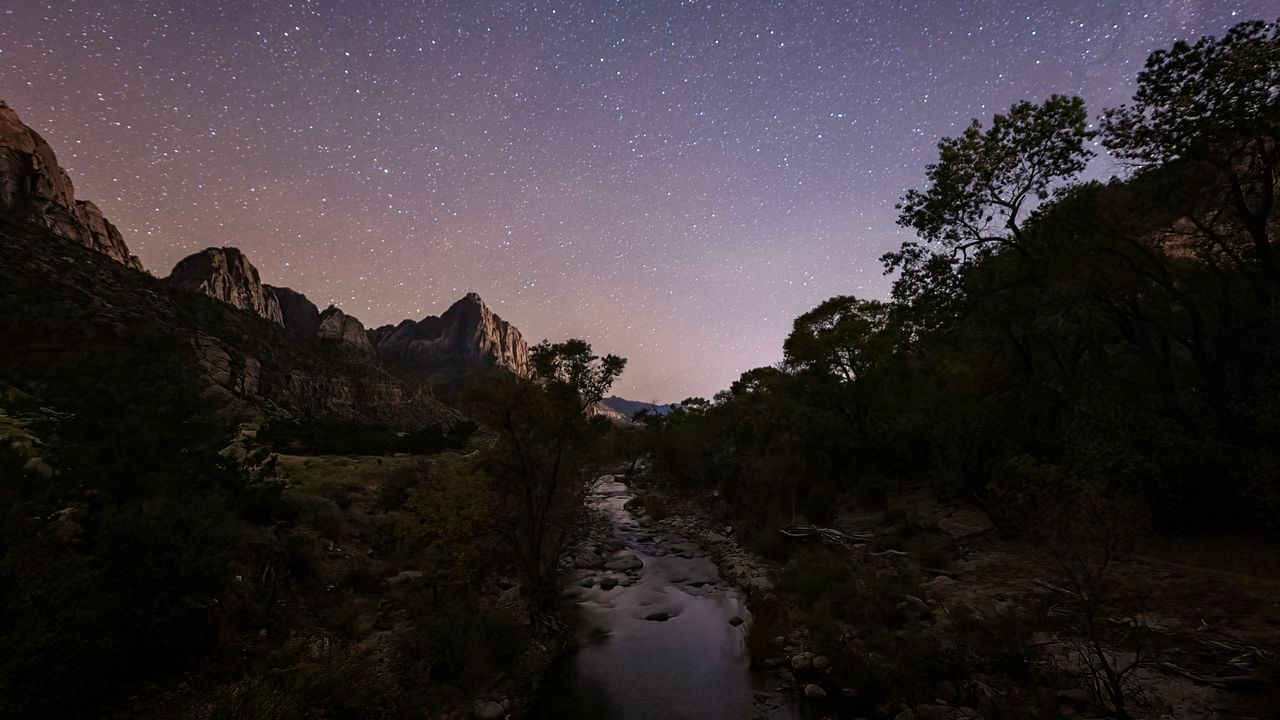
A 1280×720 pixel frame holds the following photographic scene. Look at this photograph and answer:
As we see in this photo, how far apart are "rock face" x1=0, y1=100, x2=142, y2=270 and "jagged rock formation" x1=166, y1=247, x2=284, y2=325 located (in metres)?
26.8

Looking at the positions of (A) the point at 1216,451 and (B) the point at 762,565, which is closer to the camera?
(A) the point at 1216,451

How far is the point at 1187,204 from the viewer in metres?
16.2

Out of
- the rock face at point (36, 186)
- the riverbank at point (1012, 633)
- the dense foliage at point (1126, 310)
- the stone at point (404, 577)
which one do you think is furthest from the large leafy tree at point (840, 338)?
the rock face at point (36, 186)

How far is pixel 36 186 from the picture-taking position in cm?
9275

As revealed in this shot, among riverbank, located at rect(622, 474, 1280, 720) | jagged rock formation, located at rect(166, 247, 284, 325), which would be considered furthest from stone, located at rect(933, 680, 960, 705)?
jagged rock formation, located at rect(166, 247, 284, 325)

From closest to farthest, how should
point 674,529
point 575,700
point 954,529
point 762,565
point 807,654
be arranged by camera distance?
1. point 575,700
2. point 807,654
3. point 954,529
4. point 762,565
5. point 674,529

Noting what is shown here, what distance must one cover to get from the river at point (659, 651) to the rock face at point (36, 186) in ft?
346

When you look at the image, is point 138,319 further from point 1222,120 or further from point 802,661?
point 1222,120

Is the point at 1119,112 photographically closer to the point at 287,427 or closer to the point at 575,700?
the point at 575,700

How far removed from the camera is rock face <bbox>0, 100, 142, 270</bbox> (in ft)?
278

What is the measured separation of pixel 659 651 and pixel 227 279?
620ft

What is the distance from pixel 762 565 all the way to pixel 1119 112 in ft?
80.3

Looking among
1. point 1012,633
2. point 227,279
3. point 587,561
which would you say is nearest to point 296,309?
point 227,279

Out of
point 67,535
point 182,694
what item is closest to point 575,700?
point 182,694
